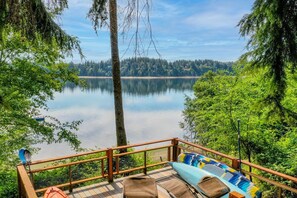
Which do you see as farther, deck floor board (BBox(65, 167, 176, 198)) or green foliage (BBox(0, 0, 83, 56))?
deck floor board (BBox(65, 167, 176, 198))

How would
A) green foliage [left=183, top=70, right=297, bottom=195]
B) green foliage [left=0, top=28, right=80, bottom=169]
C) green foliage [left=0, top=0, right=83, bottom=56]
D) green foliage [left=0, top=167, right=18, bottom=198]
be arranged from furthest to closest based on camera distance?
green foliage [left=0, top=28, right=80, bottom=169]
green foliage [left=183, top=70, right=297, bottom=195]
green foliage [left=0, top=167, right=18, bottom=198]
green foliage [left=0, top=0, right=83, bottom=56]

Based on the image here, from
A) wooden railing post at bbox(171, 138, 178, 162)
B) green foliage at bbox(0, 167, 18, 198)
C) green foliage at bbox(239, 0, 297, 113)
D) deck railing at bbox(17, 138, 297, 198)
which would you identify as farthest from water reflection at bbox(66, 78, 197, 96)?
green foliage at bbox(239, 0, 297, 113)

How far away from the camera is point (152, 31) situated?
6.41 feet

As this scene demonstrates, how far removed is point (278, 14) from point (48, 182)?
7929mm

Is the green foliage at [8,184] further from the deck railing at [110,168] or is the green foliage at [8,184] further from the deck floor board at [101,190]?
the deck floor board at [101,190]

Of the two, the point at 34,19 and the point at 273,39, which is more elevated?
the point at 34,19

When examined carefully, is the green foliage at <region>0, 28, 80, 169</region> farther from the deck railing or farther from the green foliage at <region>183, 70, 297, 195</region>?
the green foliage at <region>183, 70, 297, 195</region>

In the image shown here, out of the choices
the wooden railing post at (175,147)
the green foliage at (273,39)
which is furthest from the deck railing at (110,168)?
the green foliage at (273,39)

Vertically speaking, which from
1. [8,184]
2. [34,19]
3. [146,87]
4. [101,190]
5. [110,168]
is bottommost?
[146,87]

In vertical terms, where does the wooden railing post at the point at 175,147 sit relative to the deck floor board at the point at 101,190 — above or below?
above

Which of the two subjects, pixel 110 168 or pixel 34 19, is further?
pixel 110 168

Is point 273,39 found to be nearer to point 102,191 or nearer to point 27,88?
point 102,191

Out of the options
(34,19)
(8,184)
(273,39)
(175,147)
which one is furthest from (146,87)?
(273,39)

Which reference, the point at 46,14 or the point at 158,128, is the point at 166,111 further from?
the point at 46,14
